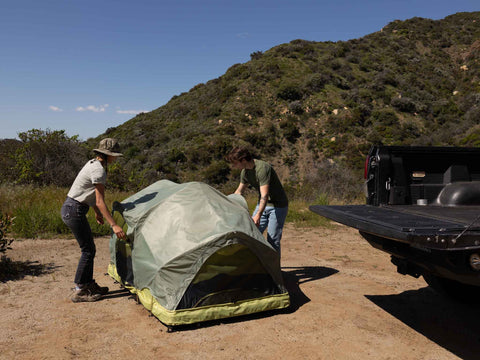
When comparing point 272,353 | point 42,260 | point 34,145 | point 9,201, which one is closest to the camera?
point 272,353

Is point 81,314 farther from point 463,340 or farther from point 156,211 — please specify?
point 463,340

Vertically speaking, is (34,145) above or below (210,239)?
above

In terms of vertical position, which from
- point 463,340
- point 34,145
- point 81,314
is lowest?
Answer: point 463,340

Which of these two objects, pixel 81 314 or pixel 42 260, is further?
pixel 42 260

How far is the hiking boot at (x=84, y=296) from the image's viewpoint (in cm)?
464

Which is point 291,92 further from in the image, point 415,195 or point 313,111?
point 415,195

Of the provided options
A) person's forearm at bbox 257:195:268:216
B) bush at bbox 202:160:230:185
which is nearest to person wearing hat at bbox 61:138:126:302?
person's forearm at bbox 257:195:268:216

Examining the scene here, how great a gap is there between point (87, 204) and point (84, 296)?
1.13 meters

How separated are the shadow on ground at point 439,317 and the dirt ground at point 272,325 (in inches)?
0.4

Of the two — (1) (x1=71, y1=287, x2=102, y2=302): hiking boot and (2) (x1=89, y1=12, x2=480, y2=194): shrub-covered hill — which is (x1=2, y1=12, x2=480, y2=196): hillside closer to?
(2) (x1=89, y1=12, x2=480, y2=194): shrub-covered hill

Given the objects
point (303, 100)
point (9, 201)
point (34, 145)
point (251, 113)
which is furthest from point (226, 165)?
point (9, 201)

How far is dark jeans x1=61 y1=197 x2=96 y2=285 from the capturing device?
14.6ft

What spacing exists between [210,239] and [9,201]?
8.00 metres

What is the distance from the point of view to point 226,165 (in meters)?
29.6
